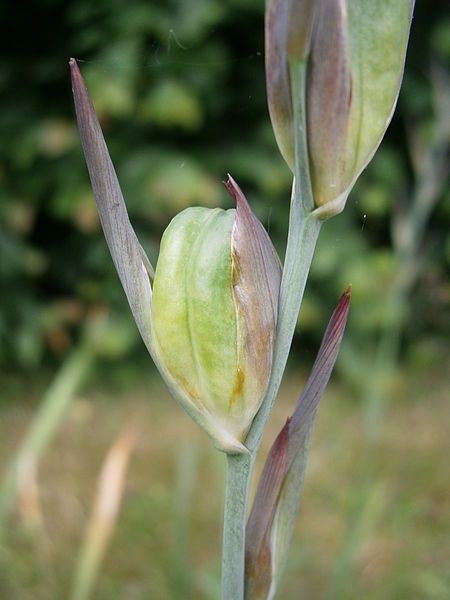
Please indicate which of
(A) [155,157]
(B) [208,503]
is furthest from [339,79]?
(A) [155,157]

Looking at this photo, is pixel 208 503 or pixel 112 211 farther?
pixel 208 503

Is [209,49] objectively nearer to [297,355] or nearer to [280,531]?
[297,355]

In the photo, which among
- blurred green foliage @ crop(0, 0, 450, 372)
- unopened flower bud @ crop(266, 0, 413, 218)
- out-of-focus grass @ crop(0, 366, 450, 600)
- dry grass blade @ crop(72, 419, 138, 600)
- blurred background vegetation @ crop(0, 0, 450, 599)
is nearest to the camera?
unopened flower bud @ crop(266, 0, 413, 218)

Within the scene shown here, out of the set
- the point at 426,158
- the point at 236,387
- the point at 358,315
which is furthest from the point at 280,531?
the point at 358,315

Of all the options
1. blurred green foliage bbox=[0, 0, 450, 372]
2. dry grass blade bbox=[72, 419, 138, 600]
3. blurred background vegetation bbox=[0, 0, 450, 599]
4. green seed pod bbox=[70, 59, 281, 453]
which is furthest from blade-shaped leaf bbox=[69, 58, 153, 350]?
blurred green foliage bbox=[0, 0, 450, 372]

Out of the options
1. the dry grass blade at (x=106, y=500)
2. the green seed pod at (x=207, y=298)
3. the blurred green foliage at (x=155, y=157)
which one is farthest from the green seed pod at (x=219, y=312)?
the blurred green foliage at (x=155, y=157)

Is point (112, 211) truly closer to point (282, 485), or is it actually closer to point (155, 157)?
point (282, 485)

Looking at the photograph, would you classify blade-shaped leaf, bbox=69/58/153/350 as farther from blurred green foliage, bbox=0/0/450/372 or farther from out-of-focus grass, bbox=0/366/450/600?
blurred green foliage, bbox=0/0/450/372
